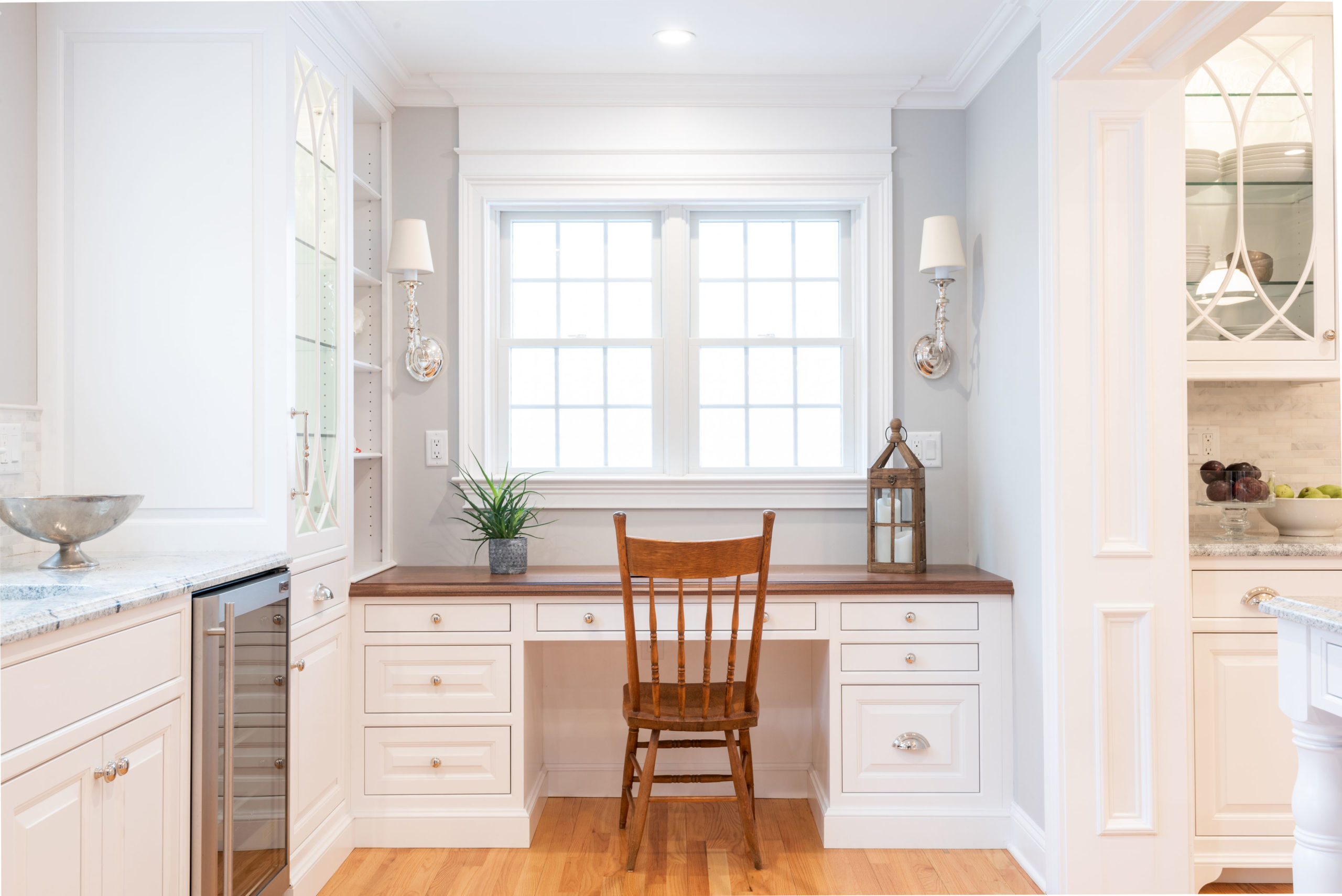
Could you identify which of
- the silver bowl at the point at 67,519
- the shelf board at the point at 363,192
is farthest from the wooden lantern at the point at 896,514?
the silver bowl at the point at 67,519

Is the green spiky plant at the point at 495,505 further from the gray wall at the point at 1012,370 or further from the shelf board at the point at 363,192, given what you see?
the gray wall at the point at 1012,370

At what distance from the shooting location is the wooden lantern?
8.81 ft

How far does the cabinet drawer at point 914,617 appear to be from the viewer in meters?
2.52

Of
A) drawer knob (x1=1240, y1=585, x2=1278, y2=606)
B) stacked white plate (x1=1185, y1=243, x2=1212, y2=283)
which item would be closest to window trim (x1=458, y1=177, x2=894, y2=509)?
stacked white plate (x1=1185, y1=243, x2=1212, y2=283)

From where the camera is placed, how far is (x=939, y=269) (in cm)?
283

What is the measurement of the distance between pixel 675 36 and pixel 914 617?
76.7 inches

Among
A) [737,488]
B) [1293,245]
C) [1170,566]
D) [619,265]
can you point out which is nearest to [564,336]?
[619,265]

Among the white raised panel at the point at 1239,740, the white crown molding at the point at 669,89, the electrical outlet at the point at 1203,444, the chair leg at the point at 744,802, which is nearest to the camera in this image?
the white raised panel at the point at 1239,740

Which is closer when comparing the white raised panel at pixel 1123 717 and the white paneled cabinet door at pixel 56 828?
the white paneled cabinet door at pixel 56 828

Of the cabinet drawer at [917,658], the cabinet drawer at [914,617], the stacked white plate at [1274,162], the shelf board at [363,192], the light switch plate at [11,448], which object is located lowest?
the cabinet drawer at [917,658]

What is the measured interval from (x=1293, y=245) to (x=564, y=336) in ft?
7.70

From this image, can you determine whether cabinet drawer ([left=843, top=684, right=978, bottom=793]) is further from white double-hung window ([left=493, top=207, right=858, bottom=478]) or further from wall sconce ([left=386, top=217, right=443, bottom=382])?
wall sconce ([left=386, top=217, right=443, bottom=382])

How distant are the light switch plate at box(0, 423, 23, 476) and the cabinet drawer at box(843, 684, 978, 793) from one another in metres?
2.26

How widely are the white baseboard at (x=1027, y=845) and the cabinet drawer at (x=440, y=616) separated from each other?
5.35ft
